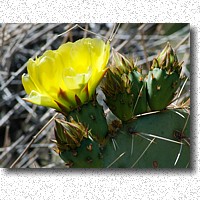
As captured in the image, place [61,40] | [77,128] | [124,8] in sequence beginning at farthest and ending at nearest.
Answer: [61,40] < [124,8] < [77,128]

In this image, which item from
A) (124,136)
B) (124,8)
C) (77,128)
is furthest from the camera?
(124,8)

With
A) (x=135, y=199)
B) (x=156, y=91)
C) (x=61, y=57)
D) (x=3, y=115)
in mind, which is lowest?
(x=135, y=199)

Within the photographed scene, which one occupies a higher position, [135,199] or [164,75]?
[164,75]

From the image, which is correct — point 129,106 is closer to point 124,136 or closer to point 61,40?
point 124,136

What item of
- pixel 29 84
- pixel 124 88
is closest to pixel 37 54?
pixel 29 84

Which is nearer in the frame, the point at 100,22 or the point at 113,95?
the point at 113,95

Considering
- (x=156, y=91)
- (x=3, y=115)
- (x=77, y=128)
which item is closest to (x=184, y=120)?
(x=156, y=91)

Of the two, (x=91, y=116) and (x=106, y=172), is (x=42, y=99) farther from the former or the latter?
(x=106, y=172)
